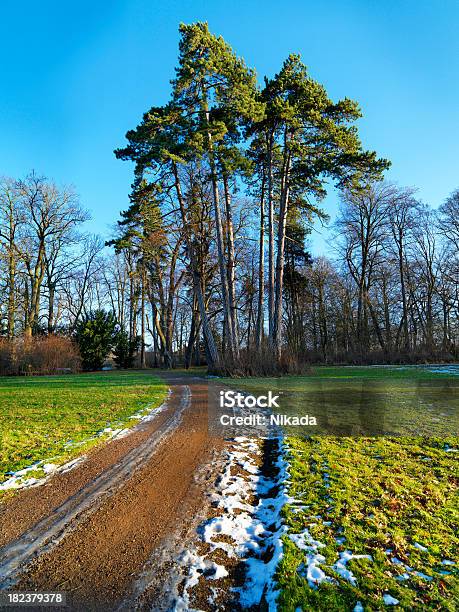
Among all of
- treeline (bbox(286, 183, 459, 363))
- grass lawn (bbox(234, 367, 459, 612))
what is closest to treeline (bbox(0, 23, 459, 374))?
treeline (bbox(286, 183, 459, 363))

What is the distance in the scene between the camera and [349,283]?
36.6 meters

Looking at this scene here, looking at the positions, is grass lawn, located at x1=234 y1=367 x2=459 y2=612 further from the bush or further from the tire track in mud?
the bush

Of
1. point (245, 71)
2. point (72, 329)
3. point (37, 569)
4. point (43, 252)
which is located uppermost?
point (245, 71)

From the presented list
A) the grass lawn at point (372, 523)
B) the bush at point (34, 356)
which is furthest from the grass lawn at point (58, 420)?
the bush at point (34, 356)

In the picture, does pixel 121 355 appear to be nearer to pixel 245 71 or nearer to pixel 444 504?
pixel 245 71

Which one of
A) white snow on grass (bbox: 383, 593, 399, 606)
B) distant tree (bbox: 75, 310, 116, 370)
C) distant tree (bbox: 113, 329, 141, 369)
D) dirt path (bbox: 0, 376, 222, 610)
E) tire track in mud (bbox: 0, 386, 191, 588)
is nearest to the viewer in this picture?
white snow on grass (bbox: 383, 593, 399, 606)

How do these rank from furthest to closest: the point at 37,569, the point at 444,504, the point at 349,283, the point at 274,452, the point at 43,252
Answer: the point at 349,283, the point at 43,252, the point at 274,452, the point at 444,504, the point at 37,569

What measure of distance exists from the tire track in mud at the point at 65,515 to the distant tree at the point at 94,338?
2491 centimetres

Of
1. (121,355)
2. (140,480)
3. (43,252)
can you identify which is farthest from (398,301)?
(140,480)

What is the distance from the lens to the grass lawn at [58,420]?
522 cm

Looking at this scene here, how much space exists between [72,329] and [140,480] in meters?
28.4

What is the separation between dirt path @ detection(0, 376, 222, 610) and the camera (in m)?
2.59

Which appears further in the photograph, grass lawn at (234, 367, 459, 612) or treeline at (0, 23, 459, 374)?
treeline at (0, 23, 459, 374)

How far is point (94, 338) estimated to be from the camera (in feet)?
94.5
